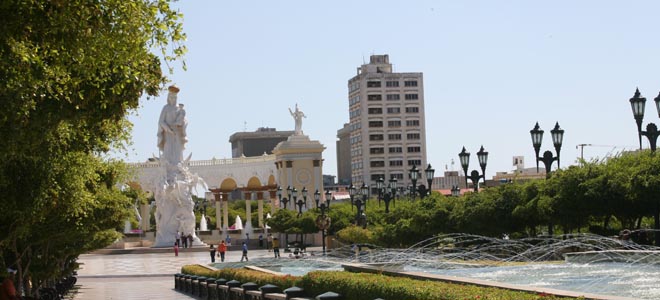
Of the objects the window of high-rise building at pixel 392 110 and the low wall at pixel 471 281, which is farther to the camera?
the window of high-rise building at pixel 392 110

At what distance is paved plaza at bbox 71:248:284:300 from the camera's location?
3616cm

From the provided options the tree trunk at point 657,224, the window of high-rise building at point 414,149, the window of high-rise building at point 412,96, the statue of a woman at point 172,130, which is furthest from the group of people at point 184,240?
the window of high-rise building at point 412,96

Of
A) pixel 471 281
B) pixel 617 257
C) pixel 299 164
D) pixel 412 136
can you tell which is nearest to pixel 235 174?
pixel 299 164

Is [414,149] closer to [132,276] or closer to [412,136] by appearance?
[412,136]

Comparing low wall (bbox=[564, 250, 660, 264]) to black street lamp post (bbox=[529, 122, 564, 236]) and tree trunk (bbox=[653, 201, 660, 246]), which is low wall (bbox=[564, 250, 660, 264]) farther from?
black street lamp post (bbox=[529, 122, 564, 236])

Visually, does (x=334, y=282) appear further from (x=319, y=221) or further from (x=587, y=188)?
(x=319, y=221)

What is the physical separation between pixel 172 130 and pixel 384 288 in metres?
63.8

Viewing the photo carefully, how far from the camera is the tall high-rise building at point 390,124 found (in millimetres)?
142375

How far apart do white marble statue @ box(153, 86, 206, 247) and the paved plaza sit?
341 centimetres

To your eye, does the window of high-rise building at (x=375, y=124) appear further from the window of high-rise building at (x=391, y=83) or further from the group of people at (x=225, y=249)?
the group of people at (x=225, y=249)

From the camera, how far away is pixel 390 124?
14338 cm

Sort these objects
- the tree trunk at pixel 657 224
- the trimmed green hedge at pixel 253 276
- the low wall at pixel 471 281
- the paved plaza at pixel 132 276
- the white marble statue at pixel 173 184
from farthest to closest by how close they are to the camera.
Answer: the white marble statue at pixel 173 184 < the paved plaza at pixel 132 276 < the tree trunk at pixel 657 224 < the trimmed green hedge at pixel 253 276 < the low wall at pixel 471 281

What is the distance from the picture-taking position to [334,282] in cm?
1922

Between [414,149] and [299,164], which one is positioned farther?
[414,149]
